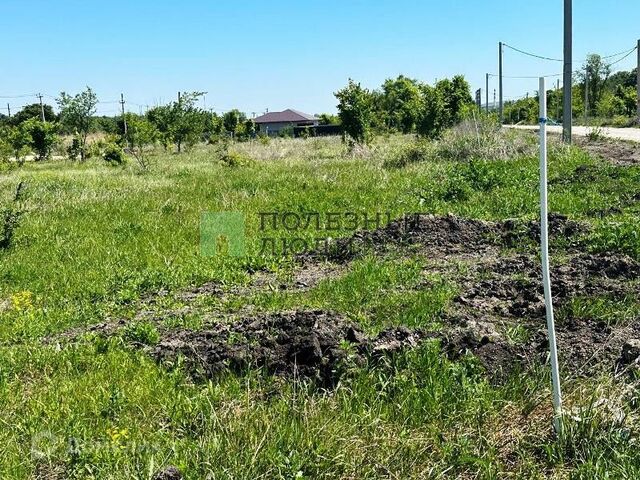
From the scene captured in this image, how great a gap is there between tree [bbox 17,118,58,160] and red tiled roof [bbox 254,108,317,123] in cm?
4896

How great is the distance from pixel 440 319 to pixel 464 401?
1.37 meters

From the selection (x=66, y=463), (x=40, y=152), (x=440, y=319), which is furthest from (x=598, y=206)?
(x=40, y=152)

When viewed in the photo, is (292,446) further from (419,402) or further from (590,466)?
(590,466)

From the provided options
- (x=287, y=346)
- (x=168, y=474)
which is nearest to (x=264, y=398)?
(x=287, y=346)

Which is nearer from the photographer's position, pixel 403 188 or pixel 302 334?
pixel 302 334

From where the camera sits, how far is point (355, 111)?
23.9 m

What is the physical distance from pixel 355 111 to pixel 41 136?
19.0 metres

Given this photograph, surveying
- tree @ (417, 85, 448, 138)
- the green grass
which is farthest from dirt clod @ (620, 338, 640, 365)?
tree @ (417, 85, 448, 138)

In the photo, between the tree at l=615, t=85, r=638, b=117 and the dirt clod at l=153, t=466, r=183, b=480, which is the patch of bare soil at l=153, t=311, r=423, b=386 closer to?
the dirt clod at l=153, t=466, r=183, b=480

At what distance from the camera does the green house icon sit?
7.10 meters

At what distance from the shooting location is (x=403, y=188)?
11.1 m

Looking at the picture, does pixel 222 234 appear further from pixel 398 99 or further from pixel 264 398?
pixel 398 99

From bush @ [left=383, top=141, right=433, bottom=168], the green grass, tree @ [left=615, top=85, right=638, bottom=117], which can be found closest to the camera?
the green grass

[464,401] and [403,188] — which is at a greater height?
[403,188]
